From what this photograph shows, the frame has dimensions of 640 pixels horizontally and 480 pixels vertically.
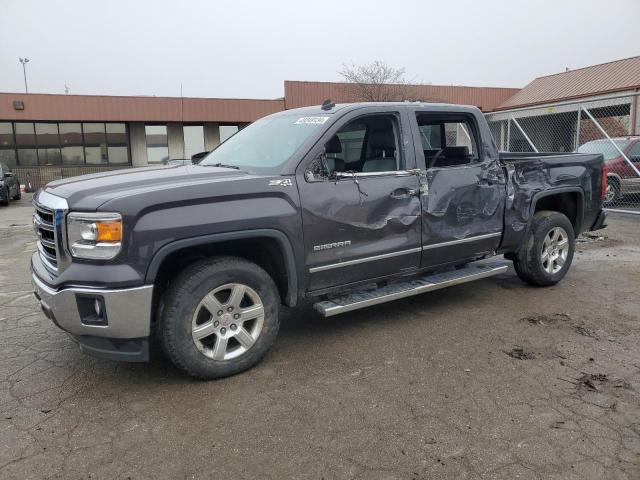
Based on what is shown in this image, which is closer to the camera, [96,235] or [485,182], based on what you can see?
[96,235]

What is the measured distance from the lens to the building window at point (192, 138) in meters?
27.2

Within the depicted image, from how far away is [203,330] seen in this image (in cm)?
343

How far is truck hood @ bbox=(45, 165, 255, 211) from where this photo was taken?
10.5ft

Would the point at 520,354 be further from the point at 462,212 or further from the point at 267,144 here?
the point at 267,144

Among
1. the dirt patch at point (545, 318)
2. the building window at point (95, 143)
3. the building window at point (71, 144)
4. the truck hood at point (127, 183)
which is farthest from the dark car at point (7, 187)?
the dirt patch at point (545, 318)

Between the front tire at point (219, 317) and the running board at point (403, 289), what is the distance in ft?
1.63

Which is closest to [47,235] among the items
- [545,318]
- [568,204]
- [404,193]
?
[404,193]

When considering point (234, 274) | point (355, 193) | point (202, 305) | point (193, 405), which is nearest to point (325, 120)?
point (355, 193)

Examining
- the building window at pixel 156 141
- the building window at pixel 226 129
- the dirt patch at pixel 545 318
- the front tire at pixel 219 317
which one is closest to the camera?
the front tire at pixel 219 317

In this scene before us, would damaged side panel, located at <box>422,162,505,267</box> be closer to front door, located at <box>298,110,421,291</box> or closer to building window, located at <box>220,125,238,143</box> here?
front door, located at <box>298,110,421,291</box>

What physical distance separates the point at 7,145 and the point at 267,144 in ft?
85.7

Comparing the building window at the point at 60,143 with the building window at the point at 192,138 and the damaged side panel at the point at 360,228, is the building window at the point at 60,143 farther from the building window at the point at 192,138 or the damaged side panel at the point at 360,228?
the damaged side panel at the point at 360,228

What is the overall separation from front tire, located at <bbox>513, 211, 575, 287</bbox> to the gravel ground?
0.65 meters

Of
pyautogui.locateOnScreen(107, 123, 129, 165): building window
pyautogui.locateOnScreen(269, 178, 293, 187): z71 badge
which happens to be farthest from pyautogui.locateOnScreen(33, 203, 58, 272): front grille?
pyautogui.locateOnScreen(107, 123, 129, 165): building window
